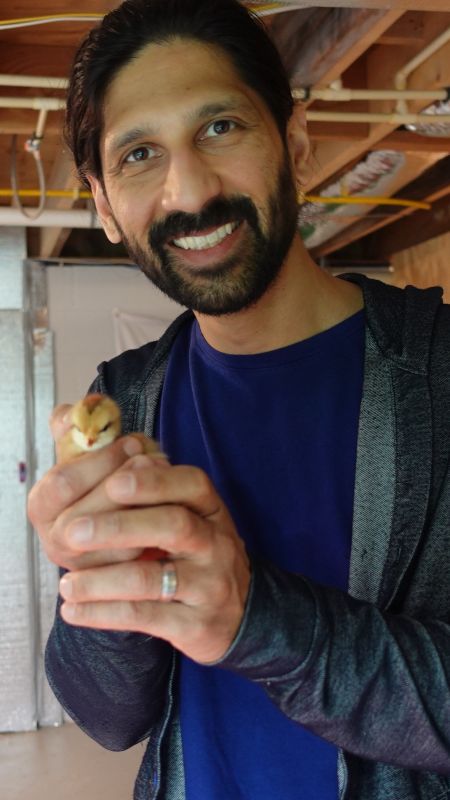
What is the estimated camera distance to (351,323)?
1.17 metres

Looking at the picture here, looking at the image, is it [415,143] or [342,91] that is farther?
[415,143]

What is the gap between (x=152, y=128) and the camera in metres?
1.09

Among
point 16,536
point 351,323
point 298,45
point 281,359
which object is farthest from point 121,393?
point 16,536

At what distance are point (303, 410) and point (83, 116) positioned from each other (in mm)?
561

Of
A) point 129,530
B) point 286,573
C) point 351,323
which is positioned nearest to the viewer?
point 129,530

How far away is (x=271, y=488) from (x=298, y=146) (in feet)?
1.82

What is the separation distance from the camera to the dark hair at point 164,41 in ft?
3.81

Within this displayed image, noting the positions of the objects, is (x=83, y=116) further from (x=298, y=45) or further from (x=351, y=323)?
(x=298, y=45)

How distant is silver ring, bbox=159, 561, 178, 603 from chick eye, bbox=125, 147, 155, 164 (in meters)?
0.61

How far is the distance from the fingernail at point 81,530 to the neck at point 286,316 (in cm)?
52

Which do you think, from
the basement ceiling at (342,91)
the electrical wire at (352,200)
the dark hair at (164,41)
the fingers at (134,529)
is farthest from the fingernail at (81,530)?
the electrical wire at (352,200)

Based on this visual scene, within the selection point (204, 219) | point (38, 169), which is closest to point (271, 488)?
point (204, 219)

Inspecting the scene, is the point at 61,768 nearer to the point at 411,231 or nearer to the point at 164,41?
the point at 411,231

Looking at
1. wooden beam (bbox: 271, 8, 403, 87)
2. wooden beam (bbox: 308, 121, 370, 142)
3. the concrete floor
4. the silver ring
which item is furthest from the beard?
the concrete floor
